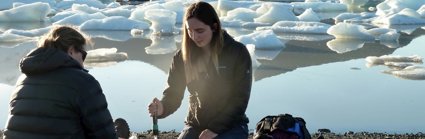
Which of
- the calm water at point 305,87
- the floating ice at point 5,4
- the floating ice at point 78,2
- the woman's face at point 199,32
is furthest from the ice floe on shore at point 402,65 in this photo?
the floating ice at point 5,4

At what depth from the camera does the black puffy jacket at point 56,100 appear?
220 centimetres

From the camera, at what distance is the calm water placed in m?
6.46

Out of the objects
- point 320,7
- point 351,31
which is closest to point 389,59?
point 351,31

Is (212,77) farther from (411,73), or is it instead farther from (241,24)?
(241,24)

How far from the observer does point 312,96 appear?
7652mm

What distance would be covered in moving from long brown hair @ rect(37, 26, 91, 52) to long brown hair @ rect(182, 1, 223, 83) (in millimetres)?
744

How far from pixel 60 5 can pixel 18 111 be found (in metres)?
26.7

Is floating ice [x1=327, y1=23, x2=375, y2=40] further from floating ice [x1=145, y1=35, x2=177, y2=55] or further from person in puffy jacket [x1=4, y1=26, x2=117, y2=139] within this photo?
person in puffy jacket [x1=4, y1=26, x2=117, y2=139]

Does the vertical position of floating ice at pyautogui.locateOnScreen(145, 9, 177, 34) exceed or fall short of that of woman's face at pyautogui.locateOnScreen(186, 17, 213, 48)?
it falls short

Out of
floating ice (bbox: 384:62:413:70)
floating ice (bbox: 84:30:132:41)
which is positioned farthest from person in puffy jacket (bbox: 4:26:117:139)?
floating ice (bbox: 84:30:132:41)

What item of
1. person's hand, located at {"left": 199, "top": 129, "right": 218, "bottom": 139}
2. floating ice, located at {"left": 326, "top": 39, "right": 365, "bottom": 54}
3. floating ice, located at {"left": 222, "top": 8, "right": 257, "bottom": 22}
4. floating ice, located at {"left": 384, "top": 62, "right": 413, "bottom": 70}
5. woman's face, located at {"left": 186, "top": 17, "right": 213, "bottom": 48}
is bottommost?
floating ice, located at {"left": 326, "top": 39, "right": 365, "bottom": 54}

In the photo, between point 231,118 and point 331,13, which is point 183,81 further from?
point 331,13

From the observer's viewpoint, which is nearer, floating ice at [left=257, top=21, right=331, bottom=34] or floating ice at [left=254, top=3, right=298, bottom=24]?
floating ice at [left=257, top=21, right=331, bottom=34]

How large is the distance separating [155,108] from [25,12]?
1767 cm
